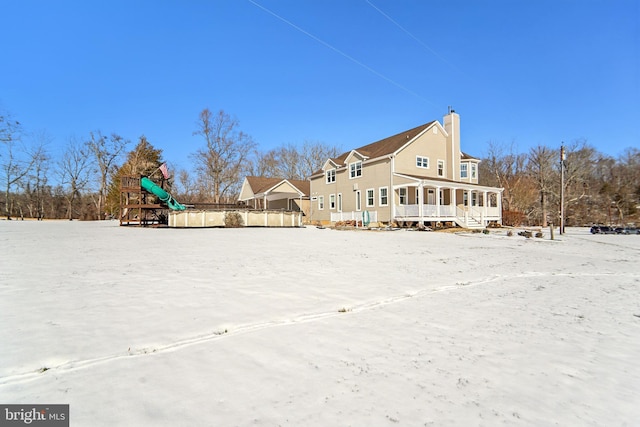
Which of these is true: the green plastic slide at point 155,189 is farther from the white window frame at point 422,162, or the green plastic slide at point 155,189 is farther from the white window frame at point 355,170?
the white window frame at point 422,162

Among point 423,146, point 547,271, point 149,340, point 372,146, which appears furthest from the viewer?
point 372,146

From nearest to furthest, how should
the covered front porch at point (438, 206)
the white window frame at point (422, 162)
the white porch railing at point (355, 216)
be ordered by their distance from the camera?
the covered front porch at point (438, 206)
the white porch railing at point (355, 216)
the white window frame at point (422, 162)

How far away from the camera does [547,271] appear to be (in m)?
7.76

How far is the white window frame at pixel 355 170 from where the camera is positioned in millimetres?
27422

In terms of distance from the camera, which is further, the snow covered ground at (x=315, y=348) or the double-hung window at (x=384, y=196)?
the double-hung window at (x=384, y=196)

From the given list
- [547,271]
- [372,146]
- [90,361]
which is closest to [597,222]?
[372,146]

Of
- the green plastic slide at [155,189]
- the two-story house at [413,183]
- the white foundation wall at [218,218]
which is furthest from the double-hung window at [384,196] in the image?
the green plastic slide at [155,189]

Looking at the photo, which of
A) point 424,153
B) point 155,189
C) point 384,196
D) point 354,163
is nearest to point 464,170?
point 424,153

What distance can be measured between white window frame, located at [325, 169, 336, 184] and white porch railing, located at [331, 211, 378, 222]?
3.72 meters

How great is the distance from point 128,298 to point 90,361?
80.7 inches

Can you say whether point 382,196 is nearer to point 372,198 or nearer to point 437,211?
point 372,198

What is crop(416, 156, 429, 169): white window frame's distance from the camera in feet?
85.1

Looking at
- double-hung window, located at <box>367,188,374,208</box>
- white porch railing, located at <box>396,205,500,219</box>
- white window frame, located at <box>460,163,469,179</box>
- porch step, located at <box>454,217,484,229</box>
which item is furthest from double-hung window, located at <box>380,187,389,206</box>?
white window frame, located at <box>460,163,469,179</box>

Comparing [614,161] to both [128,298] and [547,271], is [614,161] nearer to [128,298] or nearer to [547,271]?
[547,271]
